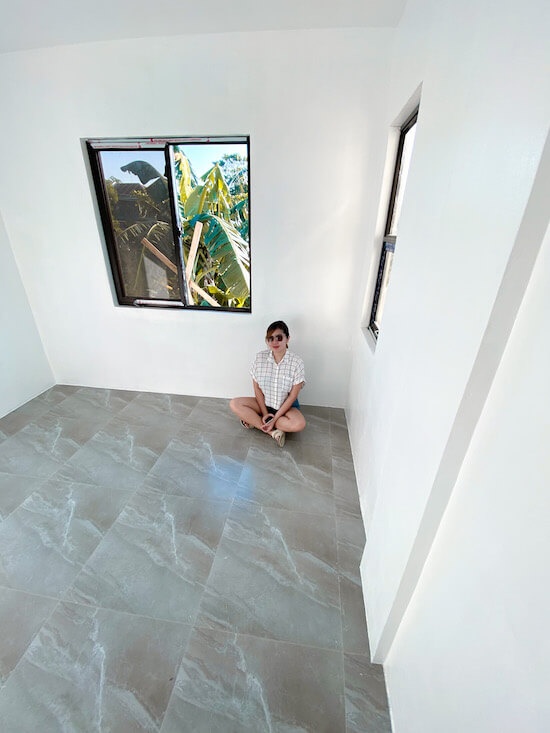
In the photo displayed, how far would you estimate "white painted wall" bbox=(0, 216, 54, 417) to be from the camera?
2654 millimetres

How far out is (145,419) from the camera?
8.80 ft

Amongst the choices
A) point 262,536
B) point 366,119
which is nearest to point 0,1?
point 366,119

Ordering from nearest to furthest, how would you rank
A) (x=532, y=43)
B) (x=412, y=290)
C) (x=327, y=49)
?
→ 1. (x=532, y=43)
2. (x=412, y=290)
3. (x=327, y=49)

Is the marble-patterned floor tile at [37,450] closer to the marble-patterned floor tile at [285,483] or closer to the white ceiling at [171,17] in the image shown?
the marble-patterned floor tile at [285,483]

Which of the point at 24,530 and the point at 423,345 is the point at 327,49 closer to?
the point at 423,345

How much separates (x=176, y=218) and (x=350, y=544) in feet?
9.22

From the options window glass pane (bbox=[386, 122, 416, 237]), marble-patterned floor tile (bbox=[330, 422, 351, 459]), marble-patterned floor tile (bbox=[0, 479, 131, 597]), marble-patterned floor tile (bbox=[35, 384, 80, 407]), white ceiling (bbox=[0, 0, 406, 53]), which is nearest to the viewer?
marble-patterned floor tile (bbox=[0, 479, 131, 597])

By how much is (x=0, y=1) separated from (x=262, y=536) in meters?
3.50

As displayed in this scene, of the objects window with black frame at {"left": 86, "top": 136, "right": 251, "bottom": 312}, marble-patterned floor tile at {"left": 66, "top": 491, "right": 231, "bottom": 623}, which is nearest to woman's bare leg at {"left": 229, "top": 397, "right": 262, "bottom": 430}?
marble-patterned floor tile at {"left": 66, "top": 491, "right": 231, "bottom": 623}

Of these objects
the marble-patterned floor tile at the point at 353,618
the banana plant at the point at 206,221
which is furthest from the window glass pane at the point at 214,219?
the marble-patterned floor tile at the point at 353,618

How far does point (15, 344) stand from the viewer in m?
2.78

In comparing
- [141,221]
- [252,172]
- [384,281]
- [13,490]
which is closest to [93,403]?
[13,490]

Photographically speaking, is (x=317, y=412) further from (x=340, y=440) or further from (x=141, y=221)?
(x=141, y=221)

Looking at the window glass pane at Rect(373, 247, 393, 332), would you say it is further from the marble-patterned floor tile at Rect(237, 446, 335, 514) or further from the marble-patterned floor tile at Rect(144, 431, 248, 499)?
the marble-patterned floor tile at Rect(144, 431, 248, 499)
